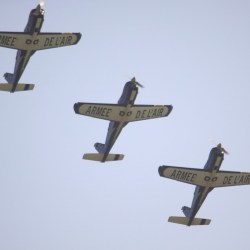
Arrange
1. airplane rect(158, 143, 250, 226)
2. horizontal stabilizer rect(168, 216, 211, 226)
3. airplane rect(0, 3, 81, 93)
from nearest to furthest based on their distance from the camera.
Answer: airplane rect(0, 3, 81, 93)
airplane rect(158, 143, 250, 226)
horizontal stabilizer rect(168, 216, 211, 226)

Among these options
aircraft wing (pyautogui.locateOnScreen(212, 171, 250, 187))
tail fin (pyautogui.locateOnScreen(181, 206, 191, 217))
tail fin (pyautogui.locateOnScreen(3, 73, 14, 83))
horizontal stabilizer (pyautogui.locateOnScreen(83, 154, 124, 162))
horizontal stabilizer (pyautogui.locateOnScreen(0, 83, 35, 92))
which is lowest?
tail fin (pyautogui.locateOnScreen(181, 206, 191, 217))

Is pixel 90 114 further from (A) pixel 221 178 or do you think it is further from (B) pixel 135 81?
(A) pixel 221 178

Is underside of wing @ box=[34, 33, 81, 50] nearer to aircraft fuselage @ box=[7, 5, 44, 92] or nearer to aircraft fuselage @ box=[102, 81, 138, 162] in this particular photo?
aircraft fuselage @ box=[7, 5, 44, 92]

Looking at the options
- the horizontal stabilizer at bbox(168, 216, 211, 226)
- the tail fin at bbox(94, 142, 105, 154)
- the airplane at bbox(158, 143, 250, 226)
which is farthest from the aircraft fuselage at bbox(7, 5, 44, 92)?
the horizontal stabilizer at bbox(168, 216, 211, 226)

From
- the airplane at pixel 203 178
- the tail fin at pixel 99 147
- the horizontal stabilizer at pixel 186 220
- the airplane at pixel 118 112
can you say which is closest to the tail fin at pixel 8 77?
the airplane at pixel 118 112

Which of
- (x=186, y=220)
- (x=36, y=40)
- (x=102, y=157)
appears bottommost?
(x=186, y=220)

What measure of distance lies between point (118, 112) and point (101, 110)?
159 centimetres

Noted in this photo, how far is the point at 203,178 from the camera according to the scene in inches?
2574

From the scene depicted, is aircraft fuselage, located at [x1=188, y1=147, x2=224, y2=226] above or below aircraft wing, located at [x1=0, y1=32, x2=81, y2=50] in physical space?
below

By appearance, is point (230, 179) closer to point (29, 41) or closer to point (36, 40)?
point (36, 40)

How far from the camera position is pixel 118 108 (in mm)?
65125

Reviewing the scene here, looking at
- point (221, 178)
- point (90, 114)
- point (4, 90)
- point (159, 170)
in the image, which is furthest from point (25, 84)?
point (221, 178)

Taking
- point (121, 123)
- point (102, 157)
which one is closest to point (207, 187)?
point (121, 123)

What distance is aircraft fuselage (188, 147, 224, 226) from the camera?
64.5 meters
